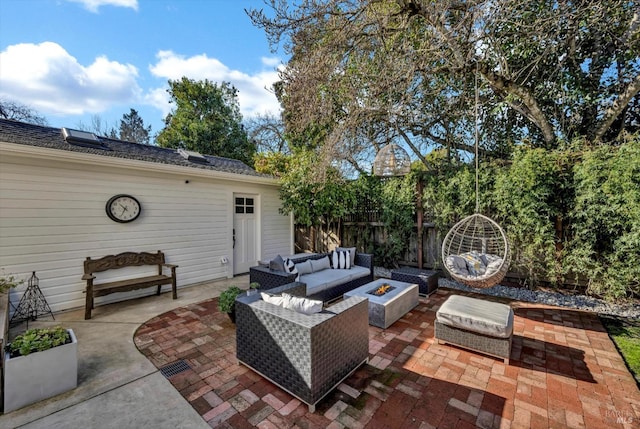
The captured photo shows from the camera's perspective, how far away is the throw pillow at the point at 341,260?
540cm

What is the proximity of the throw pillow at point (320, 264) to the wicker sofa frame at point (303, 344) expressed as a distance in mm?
2345

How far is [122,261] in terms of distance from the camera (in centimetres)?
482

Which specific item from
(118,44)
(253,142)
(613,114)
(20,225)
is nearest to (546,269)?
(613,114)

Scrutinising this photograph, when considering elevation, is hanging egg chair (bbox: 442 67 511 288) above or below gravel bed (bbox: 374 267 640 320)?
above

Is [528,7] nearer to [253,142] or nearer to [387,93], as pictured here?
[387,93]

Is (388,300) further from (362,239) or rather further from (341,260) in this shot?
(362,239)

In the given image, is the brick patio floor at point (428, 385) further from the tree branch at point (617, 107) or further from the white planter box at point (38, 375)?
the tree branch at point (617, 107)

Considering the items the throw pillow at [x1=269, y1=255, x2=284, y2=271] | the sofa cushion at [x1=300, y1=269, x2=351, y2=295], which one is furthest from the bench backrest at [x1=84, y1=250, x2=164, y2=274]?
the sofa cushion at [x1=300, y1=269, x2=351, y2=295]

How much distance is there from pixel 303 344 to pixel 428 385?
4.28ft

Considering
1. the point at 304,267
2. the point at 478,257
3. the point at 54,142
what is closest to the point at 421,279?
the point at 478,257

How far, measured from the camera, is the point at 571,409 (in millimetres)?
2162

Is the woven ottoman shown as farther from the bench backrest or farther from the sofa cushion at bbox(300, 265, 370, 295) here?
the bench backrest

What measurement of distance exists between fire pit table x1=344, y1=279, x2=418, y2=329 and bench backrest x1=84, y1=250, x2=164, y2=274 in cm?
388

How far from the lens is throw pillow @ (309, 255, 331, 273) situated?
507cm
